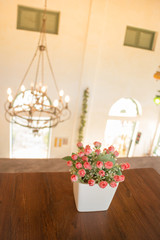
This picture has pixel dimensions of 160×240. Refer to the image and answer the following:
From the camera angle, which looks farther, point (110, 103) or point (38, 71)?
point (110, 103)

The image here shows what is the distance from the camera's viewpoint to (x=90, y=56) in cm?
586

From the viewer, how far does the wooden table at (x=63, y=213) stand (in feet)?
4.32

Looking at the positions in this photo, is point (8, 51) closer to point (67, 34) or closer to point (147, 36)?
point (67, 34)

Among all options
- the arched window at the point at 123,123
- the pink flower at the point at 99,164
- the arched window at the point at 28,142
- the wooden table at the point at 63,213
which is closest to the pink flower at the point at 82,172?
the pink flower at the point at 99,164

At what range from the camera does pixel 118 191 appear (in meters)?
1.79

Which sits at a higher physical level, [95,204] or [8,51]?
[8,51]

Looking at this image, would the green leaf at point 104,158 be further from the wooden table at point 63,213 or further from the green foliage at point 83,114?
the green foliage at point 83,114

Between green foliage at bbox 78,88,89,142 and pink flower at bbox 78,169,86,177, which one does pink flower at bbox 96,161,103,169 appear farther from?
green foliage at bbox 78,88,89,142

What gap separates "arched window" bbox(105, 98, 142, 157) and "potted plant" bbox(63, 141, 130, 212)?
18.0ft

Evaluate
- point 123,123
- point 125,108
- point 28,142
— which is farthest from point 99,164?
point 123,123

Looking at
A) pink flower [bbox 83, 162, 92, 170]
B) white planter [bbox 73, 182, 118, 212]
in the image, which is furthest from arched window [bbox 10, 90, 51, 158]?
pink flower [bbox 83, 162, 92, 170]

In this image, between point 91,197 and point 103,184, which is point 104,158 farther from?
point 91,197

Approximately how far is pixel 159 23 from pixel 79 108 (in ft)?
11.4

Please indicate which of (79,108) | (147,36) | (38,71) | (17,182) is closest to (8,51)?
(38,71)
